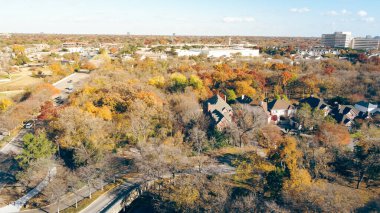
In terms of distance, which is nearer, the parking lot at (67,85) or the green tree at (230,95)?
the parking lot at (67,85)

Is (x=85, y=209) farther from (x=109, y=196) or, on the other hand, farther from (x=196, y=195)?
(x=196, y=195)

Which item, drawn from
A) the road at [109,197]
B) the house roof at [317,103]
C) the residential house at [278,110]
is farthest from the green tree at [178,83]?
the road at [109,197]

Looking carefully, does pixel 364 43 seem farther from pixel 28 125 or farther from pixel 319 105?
pixel 28 125

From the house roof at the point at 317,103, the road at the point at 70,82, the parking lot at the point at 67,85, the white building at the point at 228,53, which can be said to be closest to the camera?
the house roof at the point at 317,103

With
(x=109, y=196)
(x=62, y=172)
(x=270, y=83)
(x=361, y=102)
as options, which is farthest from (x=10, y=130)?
(x=361, y=102)

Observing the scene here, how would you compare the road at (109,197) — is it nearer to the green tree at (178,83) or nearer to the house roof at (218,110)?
the house roof at (218,110)

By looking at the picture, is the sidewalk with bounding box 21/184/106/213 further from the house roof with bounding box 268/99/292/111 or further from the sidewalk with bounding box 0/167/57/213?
Result: the house roof with bounding box 268/99/292/111

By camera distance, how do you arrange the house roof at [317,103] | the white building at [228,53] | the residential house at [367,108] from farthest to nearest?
the white building at [228,53] → the house roof at [317,103] → the residential house at [367,108]
